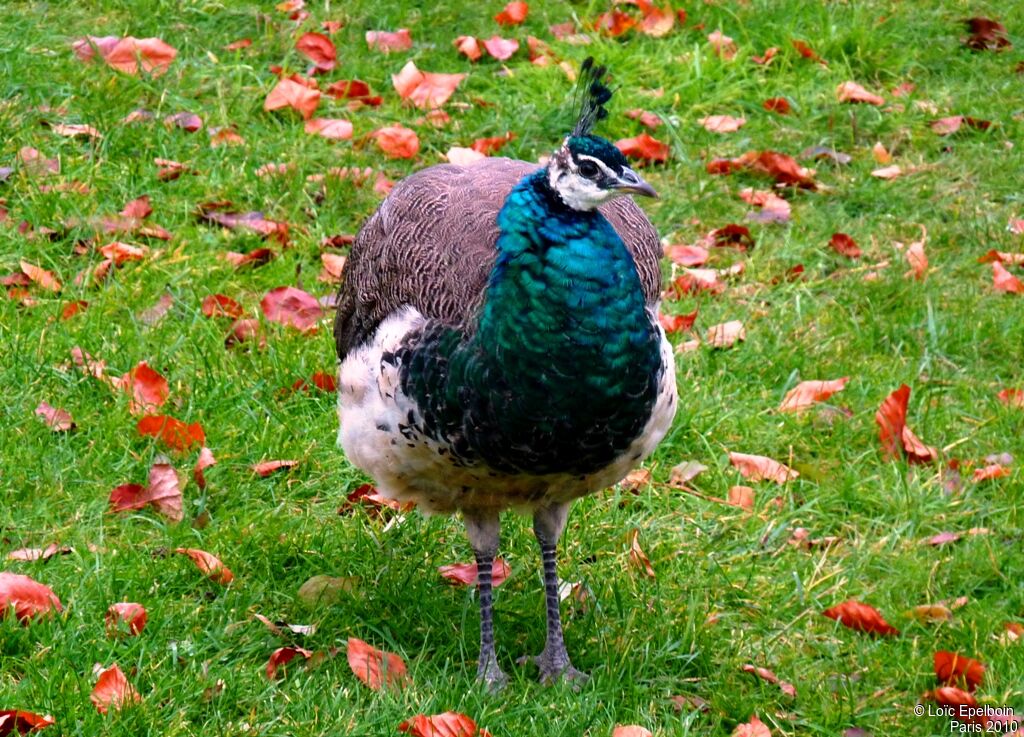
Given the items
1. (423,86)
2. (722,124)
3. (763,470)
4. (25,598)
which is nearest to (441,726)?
(25,598)

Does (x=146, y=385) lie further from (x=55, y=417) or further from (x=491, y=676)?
(x=491, y=676)

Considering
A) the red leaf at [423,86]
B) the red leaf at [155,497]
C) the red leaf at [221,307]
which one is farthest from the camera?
the red leaf at [423,86]

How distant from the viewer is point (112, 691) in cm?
329

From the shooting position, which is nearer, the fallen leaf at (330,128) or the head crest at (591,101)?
the head crest at (591,101)

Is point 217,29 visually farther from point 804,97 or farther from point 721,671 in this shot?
point 721,671

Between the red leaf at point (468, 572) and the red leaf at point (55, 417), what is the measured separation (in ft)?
3.94

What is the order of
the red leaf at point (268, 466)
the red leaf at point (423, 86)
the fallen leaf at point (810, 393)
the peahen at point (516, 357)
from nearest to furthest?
the peahen at point (516, 357) < the red leaf at point (268, 466) < the fallen leaf at point (810, 393) < the red leaf at point (423, 86)

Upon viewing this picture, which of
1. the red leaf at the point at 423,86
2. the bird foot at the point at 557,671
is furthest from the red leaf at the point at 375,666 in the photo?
the red leaf at the point at 423,86

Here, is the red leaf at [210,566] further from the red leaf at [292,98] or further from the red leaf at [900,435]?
the red leaf at [292,98]

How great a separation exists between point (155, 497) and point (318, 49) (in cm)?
300

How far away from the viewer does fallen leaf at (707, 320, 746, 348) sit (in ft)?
16.7

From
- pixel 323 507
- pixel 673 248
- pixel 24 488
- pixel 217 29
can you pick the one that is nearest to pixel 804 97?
pixel 673 248

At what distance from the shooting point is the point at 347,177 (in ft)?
18.8

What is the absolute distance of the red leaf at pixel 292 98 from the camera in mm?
6172
